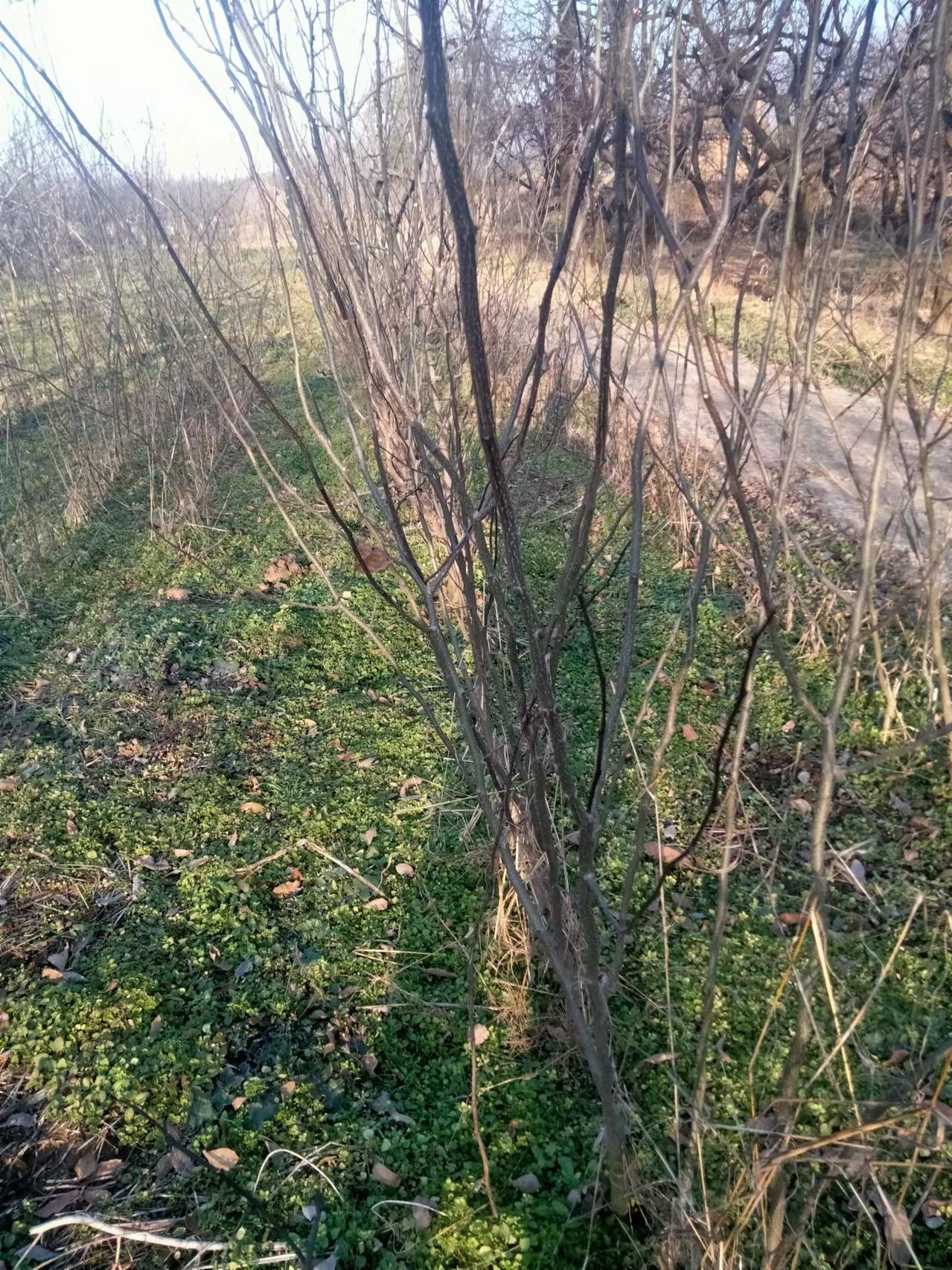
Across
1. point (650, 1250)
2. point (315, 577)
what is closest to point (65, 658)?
point (315, 577)

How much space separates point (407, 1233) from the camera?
1772mm

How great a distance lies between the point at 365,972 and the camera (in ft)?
7.89

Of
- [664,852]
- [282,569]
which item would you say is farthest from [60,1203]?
[282,569]

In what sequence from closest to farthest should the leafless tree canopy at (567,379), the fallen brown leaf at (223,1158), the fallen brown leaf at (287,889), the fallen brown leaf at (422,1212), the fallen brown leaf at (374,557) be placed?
the leafless tree canopy at (567,379), the fallen brown leaf at (422,1212), the fallen brown leaf at (223,1158), the fallen brown leaf at (287,889), the fallen brown leaf at (374,557)

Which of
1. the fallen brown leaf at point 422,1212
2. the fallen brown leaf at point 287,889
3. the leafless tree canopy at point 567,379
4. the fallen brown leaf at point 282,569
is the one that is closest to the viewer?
the leafless tree canopy at point 567,379

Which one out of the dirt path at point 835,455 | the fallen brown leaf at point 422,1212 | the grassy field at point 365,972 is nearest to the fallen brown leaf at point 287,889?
the grassy field at point 365,972

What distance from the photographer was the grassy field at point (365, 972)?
5.86 ft

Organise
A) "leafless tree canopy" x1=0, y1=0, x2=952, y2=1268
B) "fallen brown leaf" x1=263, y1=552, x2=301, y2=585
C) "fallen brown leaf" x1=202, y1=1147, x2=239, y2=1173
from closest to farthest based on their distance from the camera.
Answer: "leafless tree canopy" x1=0, y1=0, x2=952, y2=1268, "fallen brown leaf" x1=202, y1=1147, x2=239, y2=1173, "fallen brown leaf" x1=263, y1=552, x2=301, y2=585

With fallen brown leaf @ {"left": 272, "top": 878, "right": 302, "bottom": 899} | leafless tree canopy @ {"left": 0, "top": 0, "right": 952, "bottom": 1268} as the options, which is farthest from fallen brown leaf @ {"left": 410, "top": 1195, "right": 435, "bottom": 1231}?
fallen brown leaf @ {"left": 272, "top": 878, "right": 302, "bottom": 899}

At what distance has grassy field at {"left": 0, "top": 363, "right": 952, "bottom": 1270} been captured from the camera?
5.86ft

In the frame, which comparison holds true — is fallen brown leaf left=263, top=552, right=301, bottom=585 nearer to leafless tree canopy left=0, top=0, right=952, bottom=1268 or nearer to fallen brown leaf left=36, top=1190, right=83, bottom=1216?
leafless tree canopy left=0, top=0, right=952, bottom=1268

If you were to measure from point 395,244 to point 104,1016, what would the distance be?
2899 mm

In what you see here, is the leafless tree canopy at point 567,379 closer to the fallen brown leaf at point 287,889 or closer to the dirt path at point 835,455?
the dirt path at point 835,455

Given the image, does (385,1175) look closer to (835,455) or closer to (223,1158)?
(223,1158)
